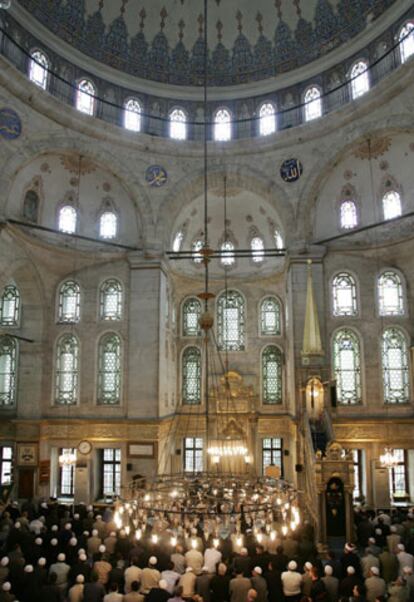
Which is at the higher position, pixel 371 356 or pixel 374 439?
pixel 371 356

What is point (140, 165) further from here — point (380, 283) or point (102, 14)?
point (380, 283)

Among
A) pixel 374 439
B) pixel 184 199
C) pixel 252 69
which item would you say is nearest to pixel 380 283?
pixel 374 439

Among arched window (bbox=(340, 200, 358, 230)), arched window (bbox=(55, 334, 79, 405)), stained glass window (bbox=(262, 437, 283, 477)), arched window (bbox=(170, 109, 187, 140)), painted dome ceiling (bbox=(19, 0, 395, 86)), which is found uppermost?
painted dome ceiling (bbox=(19, 0, 395, 86))

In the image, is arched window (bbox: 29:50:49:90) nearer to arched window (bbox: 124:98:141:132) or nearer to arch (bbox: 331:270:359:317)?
arched window (bbox: 124:98:141:132)

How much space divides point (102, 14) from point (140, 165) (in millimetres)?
6193

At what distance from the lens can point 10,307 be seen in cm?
2222

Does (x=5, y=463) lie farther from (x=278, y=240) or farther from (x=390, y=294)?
(x=390, y=294)

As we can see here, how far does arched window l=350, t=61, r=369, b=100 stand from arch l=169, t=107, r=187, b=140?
22.6 feet

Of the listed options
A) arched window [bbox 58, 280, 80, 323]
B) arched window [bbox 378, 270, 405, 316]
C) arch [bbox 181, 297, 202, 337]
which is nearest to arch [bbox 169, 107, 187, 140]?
arched window [bbox 58, 280, 80, 323]

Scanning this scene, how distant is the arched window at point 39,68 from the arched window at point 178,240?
870 centimetres

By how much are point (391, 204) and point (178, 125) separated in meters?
9.41

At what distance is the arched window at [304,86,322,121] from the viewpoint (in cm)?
2076

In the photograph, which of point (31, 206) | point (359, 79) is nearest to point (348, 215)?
point (359, 79)

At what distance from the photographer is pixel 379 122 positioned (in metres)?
18.4
